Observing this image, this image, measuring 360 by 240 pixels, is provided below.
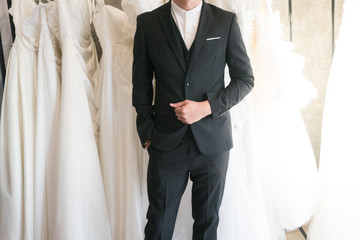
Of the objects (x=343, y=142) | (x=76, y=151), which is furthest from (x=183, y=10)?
(x=343, y=142)

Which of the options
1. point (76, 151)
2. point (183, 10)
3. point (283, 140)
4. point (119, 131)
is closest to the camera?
point (183, 10)

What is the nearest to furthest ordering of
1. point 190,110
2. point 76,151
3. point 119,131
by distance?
point 190,110
point 76,151
point 119,131

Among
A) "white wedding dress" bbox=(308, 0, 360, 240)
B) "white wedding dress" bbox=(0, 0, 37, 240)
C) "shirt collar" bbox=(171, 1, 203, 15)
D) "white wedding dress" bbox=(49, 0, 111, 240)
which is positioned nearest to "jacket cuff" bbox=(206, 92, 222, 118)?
"shirt collar" bbox=(171, 1, 203, 15)

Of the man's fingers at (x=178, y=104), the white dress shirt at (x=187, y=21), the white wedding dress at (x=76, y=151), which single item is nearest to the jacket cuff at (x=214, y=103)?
the man's fingers at (x=178, y=104)

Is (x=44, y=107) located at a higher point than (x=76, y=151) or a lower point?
higher

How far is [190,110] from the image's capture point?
120 centimetres

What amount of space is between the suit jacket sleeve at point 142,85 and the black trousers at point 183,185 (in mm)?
95

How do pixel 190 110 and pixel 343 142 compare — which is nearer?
pixel 190 110

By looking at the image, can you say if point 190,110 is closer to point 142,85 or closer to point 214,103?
point 214,103

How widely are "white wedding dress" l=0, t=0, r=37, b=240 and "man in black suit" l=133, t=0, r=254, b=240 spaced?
1.94 ft

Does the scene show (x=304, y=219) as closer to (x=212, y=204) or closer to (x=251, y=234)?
(x=251, y=234)

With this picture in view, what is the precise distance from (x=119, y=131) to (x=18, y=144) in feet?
1.56

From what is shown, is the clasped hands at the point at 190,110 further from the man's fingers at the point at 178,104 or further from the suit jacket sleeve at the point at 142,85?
the suit jacket sleeve at the point at 142,85

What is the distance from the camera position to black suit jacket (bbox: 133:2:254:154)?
1274 millimetres
